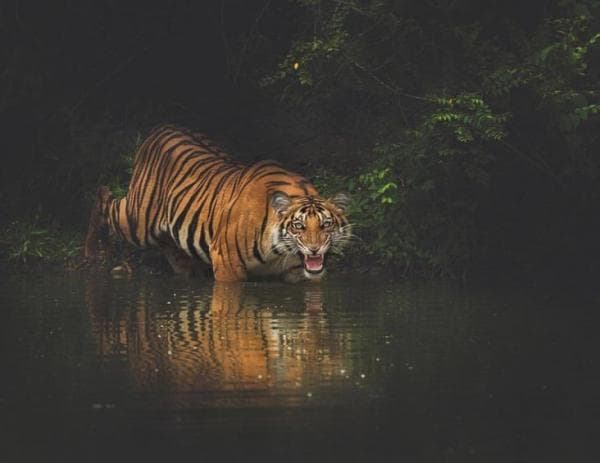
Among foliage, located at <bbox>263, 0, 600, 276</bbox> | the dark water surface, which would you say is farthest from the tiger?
foliage, located at <bbox>263, 0, 600, 276</bbox>

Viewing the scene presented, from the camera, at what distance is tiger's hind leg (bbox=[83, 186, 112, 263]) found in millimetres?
15359

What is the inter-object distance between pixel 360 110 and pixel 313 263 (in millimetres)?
3827

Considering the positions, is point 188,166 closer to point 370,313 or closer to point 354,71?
point 354,71

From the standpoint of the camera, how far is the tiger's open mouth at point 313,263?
42.0 ft

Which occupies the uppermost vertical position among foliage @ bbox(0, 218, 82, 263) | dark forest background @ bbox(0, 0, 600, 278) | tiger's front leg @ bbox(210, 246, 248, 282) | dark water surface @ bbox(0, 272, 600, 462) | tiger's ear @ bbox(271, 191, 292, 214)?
dark forest background @ bbox(0, 0, 600, 278)

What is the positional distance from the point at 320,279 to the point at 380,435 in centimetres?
676

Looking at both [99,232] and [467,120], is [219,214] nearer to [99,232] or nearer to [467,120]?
[99,232]

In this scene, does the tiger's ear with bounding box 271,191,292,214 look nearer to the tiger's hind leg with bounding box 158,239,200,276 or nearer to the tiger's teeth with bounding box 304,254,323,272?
the tiger's teeth with bounding box 304,254,323,272

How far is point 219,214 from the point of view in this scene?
45.6ft

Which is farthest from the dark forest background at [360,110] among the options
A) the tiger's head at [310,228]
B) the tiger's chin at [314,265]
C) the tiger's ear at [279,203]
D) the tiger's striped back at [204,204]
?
the tiger's chin at [314,265]

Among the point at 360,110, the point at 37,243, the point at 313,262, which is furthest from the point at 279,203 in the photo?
the point at 360,110

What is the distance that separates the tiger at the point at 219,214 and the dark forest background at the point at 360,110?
30.7 inches

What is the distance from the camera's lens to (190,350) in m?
9.33

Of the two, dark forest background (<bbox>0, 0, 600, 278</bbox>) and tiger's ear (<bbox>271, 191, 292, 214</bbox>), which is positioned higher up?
dark forest background (<bbox>0, 0, 600, 278</bbox>)
